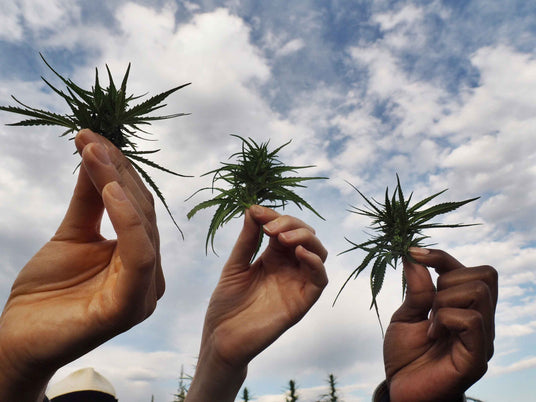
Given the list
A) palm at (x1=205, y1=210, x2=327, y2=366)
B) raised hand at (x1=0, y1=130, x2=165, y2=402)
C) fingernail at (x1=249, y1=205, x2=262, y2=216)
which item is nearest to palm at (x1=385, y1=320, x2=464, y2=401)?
palm at (x1=205, y1=210, x2=327, y2=366)

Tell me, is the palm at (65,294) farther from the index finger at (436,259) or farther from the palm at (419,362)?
the palm at (419,362)

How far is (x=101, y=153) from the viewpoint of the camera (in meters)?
3.21

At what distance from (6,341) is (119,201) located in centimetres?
139

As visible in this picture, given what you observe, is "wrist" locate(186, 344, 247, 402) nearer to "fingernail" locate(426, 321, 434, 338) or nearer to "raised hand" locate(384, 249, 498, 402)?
"raised hand" locate(384, 249, 498, 402)

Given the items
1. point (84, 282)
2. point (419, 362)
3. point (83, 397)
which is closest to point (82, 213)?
point (84, 282)

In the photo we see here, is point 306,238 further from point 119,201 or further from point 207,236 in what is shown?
point 119,201

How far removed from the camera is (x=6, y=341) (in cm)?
293

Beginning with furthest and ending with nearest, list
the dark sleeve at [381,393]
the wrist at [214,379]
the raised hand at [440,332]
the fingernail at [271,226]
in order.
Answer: the dark sleeve at [381,393] < the raised hand at [440,332] < the wrist at [214,379] < the fingernail at [271,226]

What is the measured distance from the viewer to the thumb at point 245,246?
3913 mm

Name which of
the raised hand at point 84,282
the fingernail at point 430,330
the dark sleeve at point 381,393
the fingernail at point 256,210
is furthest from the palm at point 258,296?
the dark sleeve at point 381,393

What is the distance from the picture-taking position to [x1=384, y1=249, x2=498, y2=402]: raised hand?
4418 millimetres

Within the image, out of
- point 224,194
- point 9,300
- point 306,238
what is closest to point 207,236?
point 224,194

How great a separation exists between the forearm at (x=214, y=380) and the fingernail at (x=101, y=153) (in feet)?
8.01

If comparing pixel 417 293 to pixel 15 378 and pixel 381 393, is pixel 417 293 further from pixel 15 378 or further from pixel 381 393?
pixel 15 378
